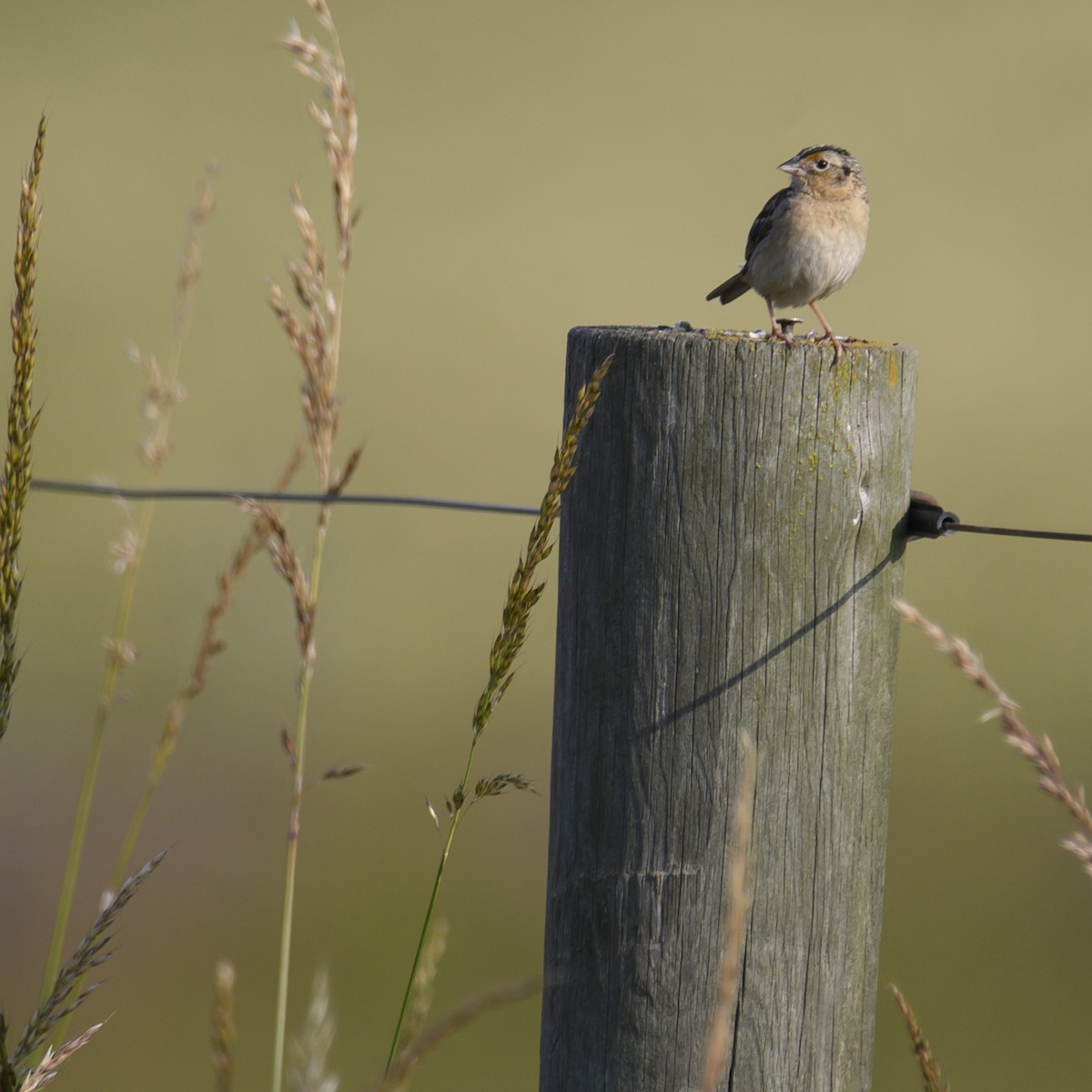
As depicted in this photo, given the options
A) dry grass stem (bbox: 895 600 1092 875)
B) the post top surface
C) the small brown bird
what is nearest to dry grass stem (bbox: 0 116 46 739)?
the post top surface

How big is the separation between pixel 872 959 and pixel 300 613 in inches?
37.6

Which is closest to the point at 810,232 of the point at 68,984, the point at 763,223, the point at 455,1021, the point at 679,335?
the point at 763,223

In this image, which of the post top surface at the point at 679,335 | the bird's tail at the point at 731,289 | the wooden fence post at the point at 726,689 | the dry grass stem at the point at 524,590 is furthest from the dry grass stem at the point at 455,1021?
the bird's tail at the point at 731,289

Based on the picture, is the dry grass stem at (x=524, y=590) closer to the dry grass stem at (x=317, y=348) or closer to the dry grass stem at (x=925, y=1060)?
the dry grass stem at (x=317, y=348)

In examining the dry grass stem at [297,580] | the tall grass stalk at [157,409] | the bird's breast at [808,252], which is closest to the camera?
the dry grass stem at [297,580]

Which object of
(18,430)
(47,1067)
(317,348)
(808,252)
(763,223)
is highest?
(763,223)

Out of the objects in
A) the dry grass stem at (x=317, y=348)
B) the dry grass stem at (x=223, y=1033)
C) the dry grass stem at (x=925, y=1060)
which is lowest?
the dry grass stem at (x=925, y=1060)

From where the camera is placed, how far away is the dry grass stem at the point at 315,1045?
0.93m

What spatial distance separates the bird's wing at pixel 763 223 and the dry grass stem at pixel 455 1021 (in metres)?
3.40

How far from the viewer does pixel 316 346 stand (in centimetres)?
181

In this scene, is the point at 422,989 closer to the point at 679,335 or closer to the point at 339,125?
the point at 679,335

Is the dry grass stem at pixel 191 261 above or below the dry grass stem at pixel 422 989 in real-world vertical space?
above

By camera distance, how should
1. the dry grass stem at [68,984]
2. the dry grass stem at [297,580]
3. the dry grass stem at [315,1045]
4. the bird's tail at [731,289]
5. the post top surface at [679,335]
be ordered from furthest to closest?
1. the bird's tail at [731,289]
2. the post top surface at [679,335]
3. the dry grass stem at [297,580]
4. the dry grass stem at [68,984]
5. the dry grass stem at [315,1045]

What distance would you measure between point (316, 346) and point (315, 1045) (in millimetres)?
1060
